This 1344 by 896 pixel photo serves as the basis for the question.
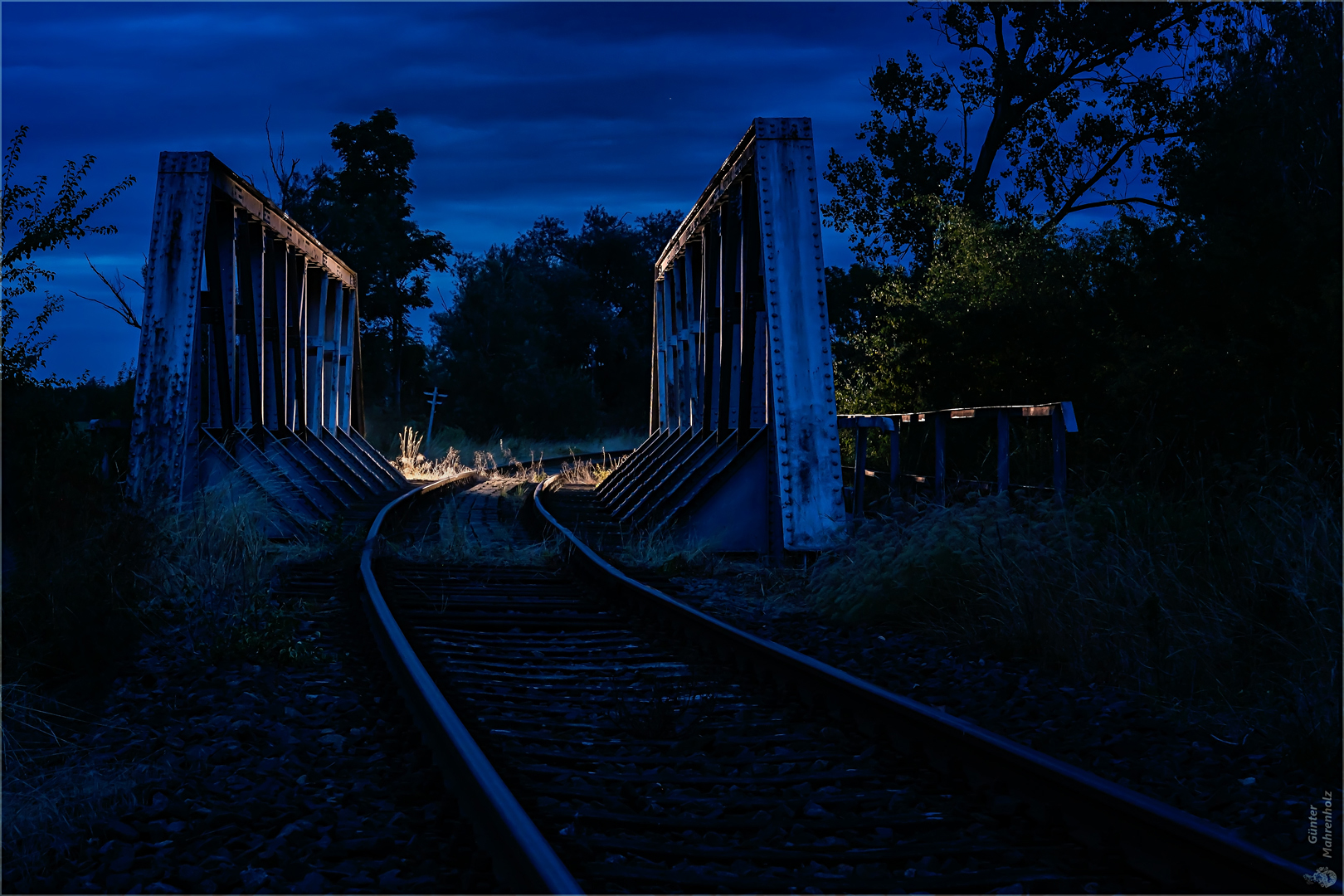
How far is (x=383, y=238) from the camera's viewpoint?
53.2m

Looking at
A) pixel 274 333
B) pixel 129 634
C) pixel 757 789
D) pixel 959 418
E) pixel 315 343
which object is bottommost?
pixel 757 789

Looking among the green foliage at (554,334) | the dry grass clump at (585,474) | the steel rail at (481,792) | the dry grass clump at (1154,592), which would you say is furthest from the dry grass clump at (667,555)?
the green foliage at (554,334)

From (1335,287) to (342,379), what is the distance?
16.7m

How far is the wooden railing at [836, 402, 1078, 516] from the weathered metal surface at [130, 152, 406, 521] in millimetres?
6146

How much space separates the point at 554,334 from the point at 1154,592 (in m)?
49.3

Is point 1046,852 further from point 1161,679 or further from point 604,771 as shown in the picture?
point 1161,679

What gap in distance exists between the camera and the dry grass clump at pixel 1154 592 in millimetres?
5480

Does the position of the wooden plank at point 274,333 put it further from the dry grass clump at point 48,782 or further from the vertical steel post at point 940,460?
the dry grass clump at point 48,782

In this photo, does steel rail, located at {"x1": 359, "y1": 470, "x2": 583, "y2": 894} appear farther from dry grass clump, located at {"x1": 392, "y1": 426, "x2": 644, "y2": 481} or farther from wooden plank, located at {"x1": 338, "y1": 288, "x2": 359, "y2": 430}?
dry grass clump, located at {"x1": 392, "y1": 426, "x2": 644, "y2": 481}

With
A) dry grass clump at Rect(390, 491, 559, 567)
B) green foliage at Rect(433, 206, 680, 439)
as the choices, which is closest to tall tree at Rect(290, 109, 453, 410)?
green foliage at Rect(433, 206, 680, 439)

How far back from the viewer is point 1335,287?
37.6 ft

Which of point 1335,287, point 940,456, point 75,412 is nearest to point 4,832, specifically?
point 75,412

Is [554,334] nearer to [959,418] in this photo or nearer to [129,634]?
[959,418]

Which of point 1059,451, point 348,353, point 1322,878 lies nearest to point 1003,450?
point 1059,451
